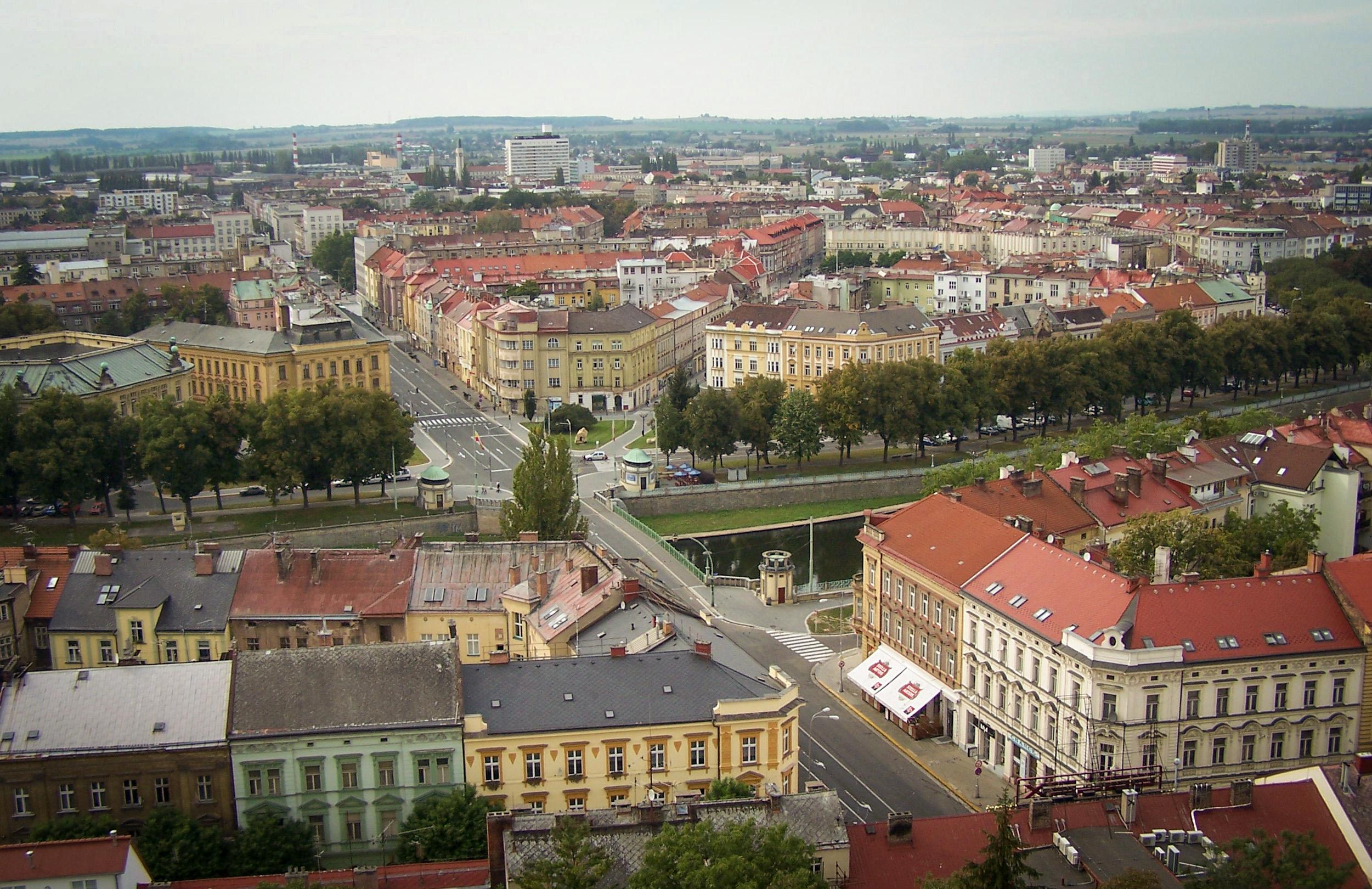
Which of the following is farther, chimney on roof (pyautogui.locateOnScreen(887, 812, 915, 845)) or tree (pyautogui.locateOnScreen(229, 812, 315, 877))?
tree (pyautogui.locateOnScreen(229, 812, 315, 877))

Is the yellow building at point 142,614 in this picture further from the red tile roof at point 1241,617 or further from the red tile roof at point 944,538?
the red tile roof at point 1241,617

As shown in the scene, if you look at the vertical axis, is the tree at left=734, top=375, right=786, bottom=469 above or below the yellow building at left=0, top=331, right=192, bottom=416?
below

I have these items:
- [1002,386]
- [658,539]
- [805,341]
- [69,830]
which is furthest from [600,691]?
[805,341]

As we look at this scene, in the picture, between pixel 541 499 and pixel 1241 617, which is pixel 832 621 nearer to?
pixel 541 499

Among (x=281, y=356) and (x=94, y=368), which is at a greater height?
(x=94, y=368)

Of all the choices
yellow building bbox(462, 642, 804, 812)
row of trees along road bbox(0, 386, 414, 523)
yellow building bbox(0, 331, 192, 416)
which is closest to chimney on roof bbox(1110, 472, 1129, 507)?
yellow building bbox(462, 642, 804, 812)

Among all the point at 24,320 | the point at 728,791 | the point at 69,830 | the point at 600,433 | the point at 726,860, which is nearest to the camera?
the point at 726,860

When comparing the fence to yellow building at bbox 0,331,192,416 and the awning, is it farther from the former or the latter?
yellow building at bbox 0,331,192,416
